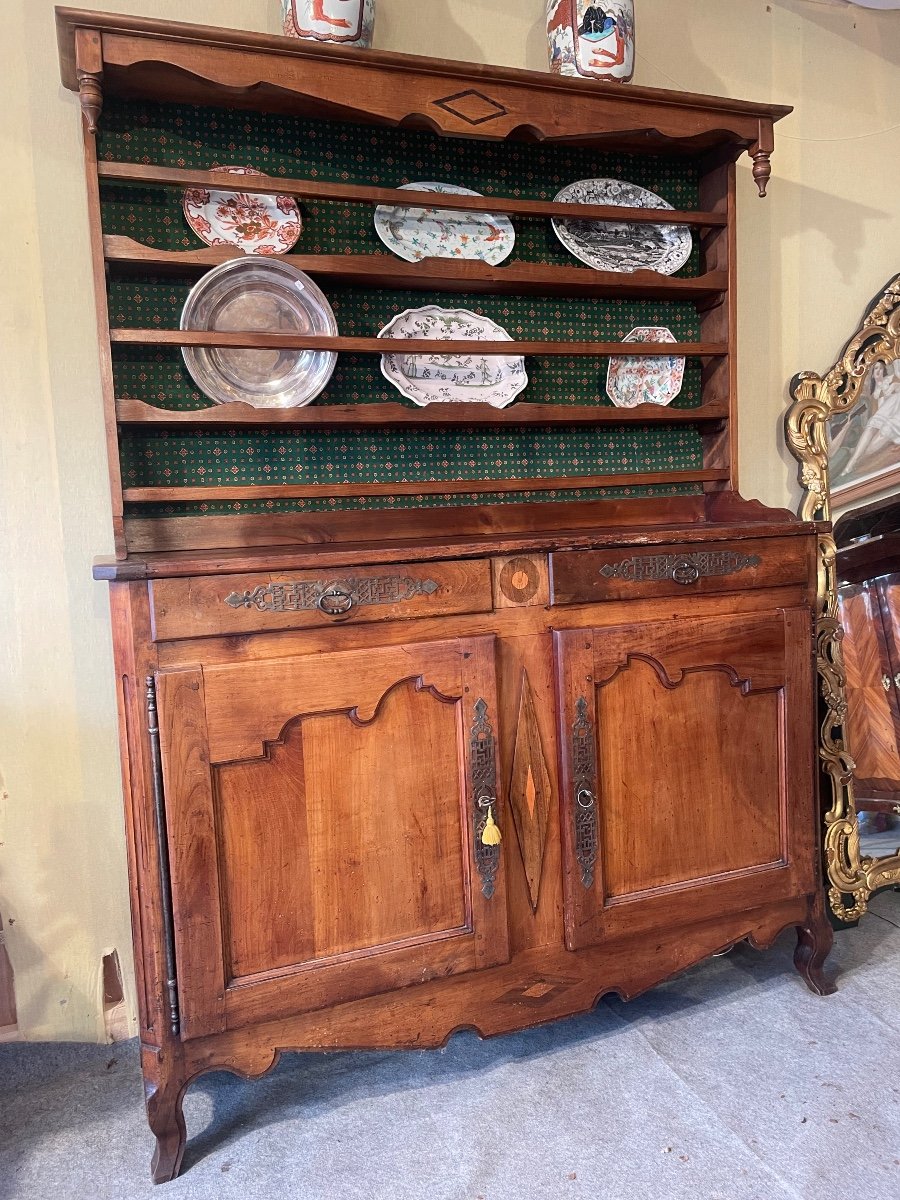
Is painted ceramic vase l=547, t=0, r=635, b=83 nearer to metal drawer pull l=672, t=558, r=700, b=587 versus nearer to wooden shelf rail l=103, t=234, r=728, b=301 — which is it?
wooden shelf rail l=103, t=234, r=728, b=301

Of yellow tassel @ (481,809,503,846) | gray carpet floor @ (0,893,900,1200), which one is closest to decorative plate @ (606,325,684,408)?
yellow tassel @ (481,809,503,846)

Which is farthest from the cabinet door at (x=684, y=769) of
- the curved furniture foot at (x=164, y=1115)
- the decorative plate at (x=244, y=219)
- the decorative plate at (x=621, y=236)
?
the decorative plate at (x=244, y=219)

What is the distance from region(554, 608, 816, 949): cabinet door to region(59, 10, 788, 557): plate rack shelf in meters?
0.48

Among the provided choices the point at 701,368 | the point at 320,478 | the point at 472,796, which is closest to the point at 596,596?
the point at 472,796

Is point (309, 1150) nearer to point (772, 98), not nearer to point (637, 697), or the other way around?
point (637, 697)

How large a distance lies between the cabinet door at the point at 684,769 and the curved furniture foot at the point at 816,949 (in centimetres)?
8

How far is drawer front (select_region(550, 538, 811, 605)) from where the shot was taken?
1576mm

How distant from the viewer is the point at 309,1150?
1.47m

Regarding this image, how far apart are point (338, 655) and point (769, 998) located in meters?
1.26

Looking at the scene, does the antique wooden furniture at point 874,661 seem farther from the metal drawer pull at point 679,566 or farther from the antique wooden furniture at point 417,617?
the metal drawer pull at point 679,566

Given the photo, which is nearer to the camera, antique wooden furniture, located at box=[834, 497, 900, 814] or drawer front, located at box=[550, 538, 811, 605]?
drawer front, located at box=[550, 538, 811, 605]

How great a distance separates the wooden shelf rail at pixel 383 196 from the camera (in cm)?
152

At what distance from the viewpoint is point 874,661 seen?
86.2 inches

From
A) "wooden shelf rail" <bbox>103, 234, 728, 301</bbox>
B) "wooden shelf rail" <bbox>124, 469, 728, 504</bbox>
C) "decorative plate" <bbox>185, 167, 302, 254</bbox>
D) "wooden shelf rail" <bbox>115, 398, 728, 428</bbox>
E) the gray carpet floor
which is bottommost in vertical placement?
the gray carpet floor
